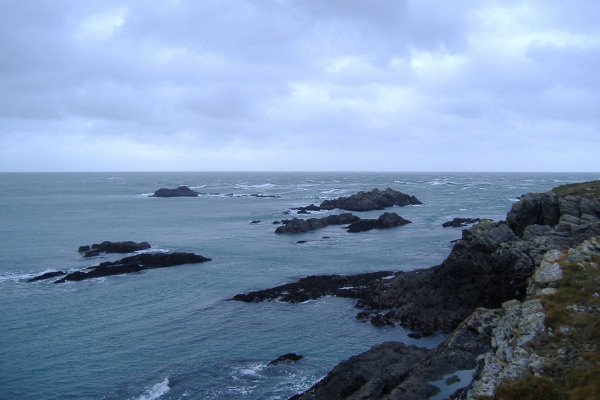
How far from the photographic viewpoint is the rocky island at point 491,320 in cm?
1517

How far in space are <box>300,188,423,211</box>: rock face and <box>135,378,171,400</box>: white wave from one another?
81.8 metres

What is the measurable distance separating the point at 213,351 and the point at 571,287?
20.5 metres

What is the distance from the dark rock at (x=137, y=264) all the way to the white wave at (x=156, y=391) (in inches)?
1049

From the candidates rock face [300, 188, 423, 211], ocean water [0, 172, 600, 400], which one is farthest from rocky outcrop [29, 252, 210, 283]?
rock face [300, 188, 423, 211]

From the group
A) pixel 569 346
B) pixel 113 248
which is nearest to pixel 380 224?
pixel 113 248

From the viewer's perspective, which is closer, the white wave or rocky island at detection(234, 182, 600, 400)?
rocky island at detection(234, 182, 600, 400)

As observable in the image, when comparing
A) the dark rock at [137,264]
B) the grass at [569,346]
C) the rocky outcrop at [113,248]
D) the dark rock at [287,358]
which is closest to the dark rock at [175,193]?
the rocky outcrop at [113,248]

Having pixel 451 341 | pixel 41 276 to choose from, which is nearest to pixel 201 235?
pixel 41 276

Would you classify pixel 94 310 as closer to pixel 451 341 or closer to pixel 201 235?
pixel 451 341

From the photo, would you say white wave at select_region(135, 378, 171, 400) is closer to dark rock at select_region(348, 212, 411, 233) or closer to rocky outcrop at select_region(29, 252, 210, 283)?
rocky outcrop at select_region(29, 252, 210, 283)

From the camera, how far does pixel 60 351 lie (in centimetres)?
2931

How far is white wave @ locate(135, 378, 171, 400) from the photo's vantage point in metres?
23.5

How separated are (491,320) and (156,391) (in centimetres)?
1749

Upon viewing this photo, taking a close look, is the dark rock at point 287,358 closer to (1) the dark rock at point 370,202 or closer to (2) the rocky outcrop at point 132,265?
(2) the rocky outcrop at point 132,265
